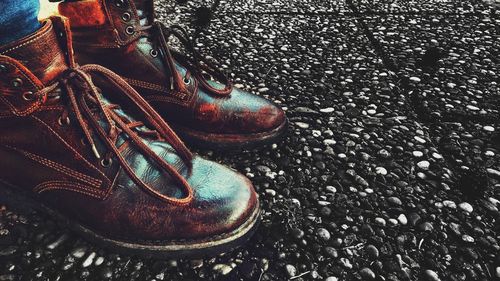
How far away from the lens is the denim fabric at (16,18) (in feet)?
3.14

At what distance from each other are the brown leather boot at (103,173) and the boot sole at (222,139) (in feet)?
0.98

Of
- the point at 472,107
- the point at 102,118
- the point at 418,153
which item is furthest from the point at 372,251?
the point at 472,107

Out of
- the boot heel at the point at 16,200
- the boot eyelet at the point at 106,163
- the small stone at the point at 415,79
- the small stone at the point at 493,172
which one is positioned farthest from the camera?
the small stone at the point at 415,79

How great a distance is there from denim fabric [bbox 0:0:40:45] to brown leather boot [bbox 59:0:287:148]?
0.49 ft

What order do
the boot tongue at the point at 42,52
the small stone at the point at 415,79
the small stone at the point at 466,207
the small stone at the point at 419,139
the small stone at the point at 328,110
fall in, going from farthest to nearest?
the small stone at the point at 415,79, the small stone at the point at 328,110, the small stone at the point at 419,139, the small stone at the point at 466,207, the boot tongue at the point at 42,52

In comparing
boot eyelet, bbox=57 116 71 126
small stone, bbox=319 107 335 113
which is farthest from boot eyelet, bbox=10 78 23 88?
small stone, bbox=319 107 335 113

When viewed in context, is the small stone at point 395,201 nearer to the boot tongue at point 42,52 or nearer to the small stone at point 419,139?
the small stone at point 419,139

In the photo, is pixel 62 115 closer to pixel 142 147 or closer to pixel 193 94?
pixel 142 147

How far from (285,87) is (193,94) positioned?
665mm

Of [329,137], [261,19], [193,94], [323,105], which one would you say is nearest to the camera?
[193,94]

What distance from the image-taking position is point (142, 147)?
105cm

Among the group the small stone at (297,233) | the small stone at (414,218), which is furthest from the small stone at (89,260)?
the small stone at (414,218)

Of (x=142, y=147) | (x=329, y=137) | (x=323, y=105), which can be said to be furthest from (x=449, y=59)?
(x=142, y=147)

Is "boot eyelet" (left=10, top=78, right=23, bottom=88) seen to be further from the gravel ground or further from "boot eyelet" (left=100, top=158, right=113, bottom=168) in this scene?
the gravel ground
